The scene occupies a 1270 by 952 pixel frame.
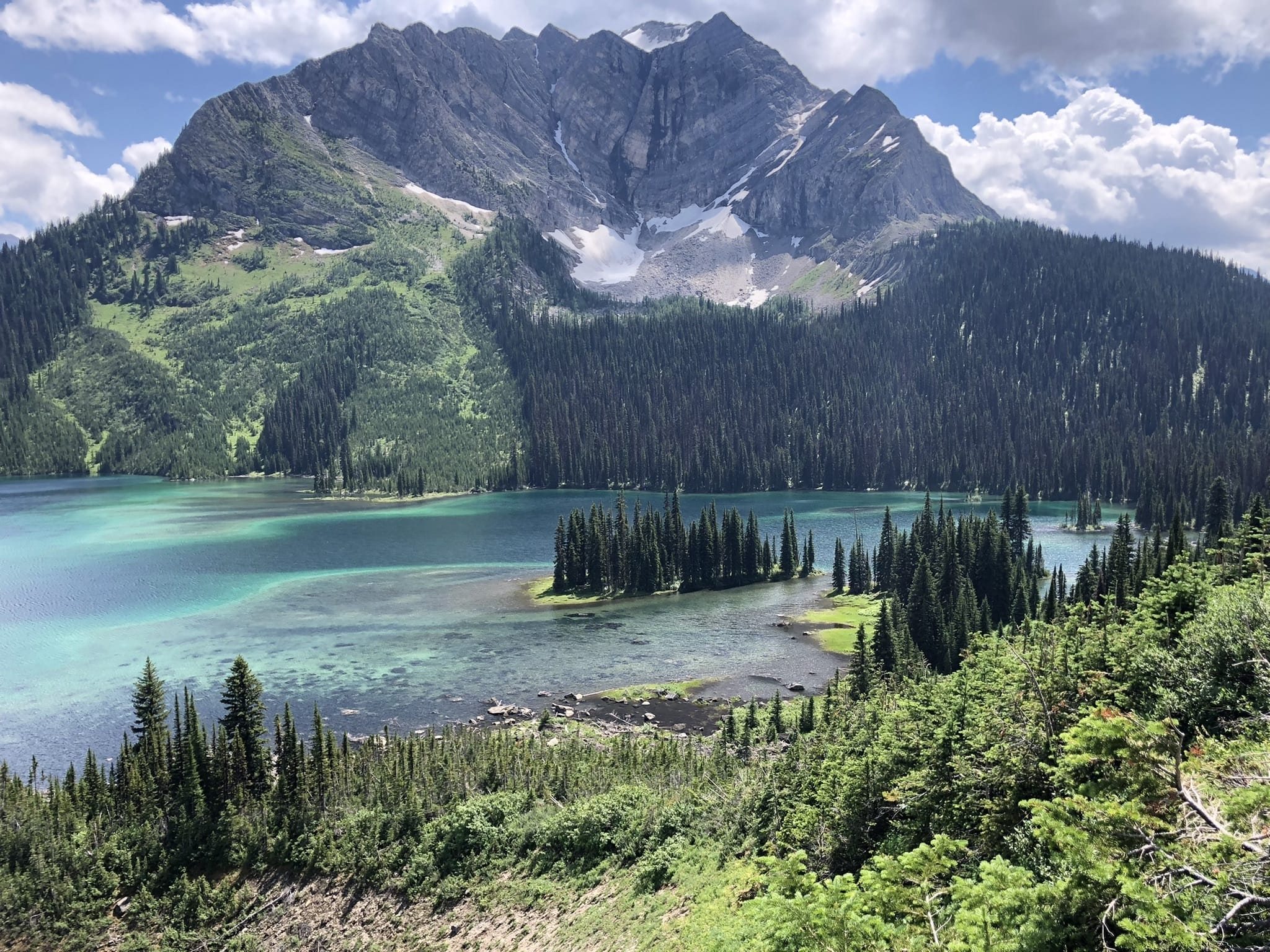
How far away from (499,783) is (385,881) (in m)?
11.1

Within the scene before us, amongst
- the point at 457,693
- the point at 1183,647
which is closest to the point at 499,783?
the point at 457,693

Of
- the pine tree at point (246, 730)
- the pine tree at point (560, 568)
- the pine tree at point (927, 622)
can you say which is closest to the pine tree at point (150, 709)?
the pine tree at point (246, 730)

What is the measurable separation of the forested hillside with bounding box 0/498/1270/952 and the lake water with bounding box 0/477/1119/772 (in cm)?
988

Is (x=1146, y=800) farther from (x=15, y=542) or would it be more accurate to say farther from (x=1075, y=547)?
(x=15, y=542)

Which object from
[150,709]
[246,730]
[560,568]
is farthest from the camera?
[560,568]

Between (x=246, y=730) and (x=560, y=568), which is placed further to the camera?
(x=560, y=568)

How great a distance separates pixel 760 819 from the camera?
135 feet

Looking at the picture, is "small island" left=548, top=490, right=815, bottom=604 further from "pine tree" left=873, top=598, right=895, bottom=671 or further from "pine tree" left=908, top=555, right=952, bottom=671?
"pine tree" left=873, top=598, right=895, bottom=671

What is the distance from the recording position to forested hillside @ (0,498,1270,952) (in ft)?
56.4

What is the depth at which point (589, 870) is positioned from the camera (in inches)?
1750

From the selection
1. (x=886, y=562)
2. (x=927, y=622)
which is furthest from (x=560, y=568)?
(x=927, y=622)

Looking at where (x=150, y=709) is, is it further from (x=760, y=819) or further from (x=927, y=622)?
(x=927, y=622)

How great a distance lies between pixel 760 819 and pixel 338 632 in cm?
8290

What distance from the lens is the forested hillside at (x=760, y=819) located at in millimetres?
17203
